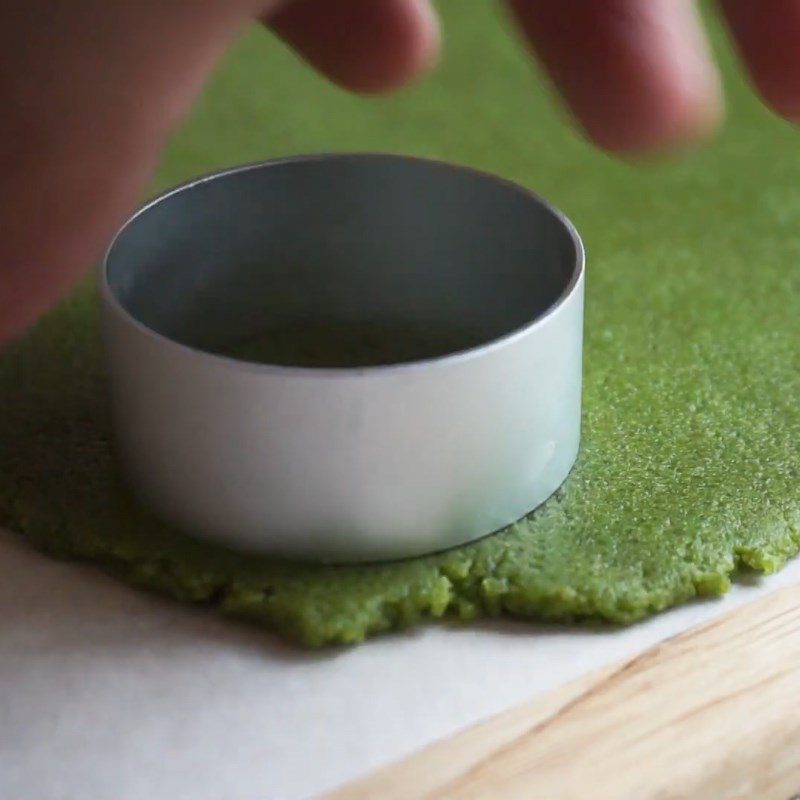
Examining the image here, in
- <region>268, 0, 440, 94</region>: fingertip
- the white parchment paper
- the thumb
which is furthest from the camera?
<region>268, 0, 440, 94</region>: fingertip

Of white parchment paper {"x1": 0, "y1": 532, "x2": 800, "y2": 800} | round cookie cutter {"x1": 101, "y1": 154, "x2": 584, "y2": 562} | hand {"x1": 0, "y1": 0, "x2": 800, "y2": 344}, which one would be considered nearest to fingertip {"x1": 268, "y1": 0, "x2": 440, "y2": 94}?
round cookie cutter {"x1": 101, "y1": 154, "x2": 584, "y2": 562}

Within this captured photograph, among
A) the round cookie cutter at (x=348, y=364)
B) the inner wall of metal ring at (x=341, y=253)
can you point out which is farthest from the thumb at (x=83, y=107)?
the inner wall of metal ring at (x=341, y=253)

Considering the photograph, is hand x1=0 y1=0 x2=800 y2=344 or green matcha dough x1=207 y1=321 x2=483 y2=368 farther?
green matcha dough x1=207 y1=321 x2=483 y2=368

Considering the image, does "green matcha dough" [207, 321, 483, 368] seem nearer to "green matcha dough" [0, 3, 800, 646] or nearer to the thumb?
"green matcha dough" [0, 3, 800, 646]

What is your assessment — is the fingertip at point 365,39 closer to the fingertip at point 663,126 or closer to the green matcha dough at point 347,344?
the green matcha dough at point 347,344

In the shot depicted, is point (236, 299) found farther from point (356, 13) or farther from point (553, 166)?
point (553, 166)

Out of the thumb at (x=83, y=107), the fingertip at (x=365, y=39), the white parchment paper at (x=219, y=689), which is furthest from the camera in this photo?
the fingertip at (x=365, y=39)

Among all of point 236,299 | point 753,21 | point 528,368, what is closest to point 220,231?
point 236,299
